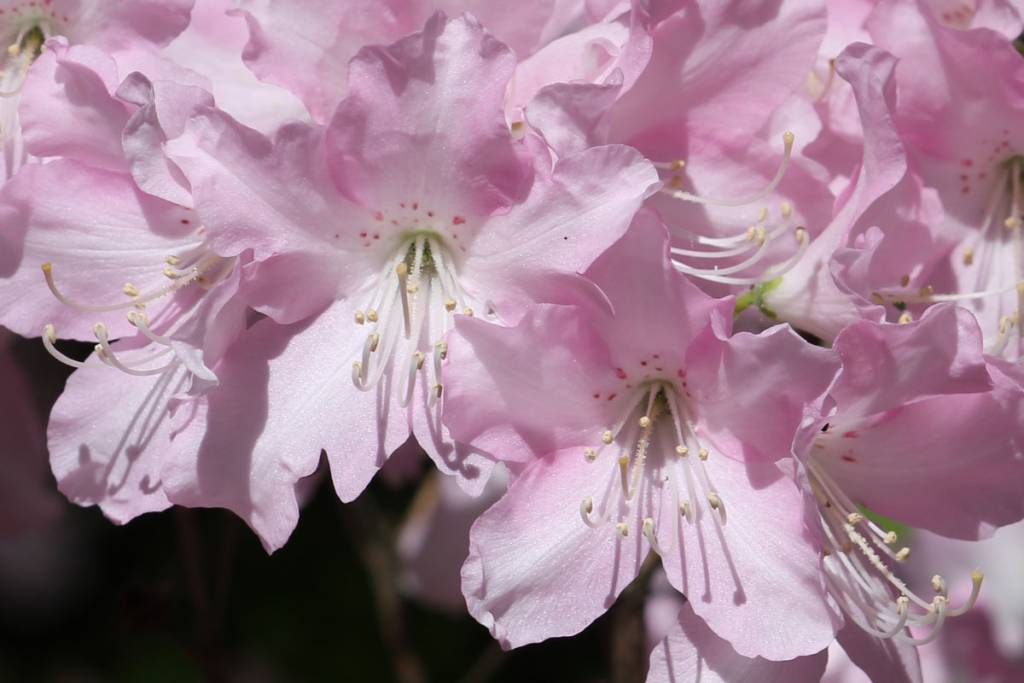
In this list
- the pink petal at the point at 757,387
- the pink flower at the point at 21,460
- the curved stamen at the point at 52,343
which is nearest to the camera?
the pink petal at the point at 757,387

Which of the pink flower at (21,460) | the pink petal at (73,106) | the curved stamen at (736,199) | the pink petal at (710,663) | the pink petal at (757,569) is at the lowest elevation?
the pink flower at (21,460)

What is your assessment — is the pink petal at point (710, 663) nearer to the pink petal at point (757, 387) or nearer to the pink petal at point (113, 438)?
the pink petal at point (757, 387)

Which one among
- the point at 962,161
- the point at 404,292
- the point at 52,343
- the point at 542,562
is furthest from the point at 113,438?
the point at 962,161

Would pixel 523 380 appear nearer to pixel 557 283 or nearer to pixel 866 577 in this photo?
pixel 557 283

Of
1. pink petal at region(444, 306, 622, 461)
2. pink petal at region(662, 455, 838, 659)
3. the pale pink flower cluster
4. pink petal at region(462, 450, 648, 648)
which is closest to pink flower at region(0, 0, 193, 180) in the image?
the pale pink flower cluster

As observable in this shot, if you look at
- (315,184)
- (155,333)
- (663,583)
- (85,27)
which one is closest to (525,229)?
(315,184)

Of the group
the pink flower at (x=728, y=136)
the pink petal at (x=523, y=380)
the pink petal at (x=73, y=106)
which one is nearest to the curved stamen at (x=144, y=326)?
the pink petal at (x=73, y=106)

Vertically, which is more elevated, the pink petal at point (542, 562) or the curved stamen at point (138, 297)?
the curved stamen at point (138, 297)

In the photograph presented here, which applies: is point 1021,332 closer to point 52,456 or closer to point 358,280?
point 358,280
